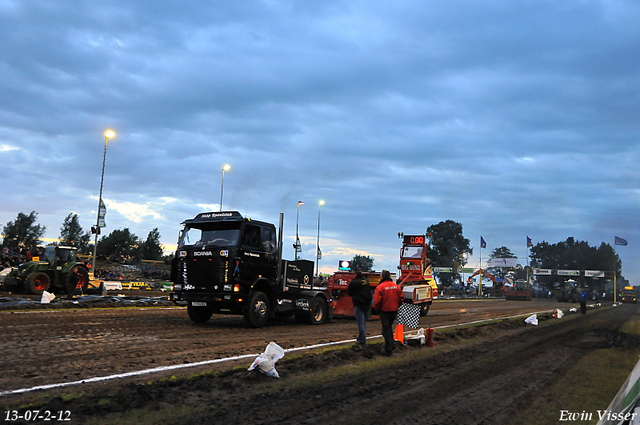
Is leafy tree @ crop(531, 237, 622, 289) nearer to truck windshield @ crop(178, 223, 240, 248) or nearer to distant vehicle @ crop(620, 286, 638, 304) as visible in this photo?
distant vehicle @ crop(620, 286, 638, 304)

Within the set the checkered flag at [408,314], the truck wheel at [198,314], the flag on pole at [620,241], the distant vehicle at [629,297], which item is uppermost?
the flag on pole at [620,241]

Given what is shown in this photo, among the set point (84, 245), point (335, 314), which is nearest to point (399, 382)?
point (335, 314)

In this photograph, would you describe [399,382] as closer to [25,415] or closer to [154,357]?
[154,357]

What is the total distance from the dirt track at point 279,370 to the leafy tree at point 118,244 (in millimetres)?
79350

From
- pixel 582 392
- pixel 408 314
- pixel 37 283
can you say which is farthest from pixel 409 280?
pixel 37 283

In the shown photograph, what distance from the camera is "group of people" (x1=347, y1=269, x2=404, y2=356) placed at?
10.5 m

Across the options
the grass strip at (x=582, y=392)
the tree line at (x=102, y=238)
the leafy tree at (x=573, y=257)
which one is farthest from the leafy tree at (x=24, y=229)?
the leafy tree at (x=573, y=257)

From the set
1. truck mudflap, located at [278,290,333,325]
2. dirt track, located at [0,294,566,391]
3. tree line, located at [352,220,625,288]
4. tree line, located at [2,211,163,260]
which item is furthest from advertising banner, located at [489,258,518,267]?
dirt track, located at [0,294,566,391]

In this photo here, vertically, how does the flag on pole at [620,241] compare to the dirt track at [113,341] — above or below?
above

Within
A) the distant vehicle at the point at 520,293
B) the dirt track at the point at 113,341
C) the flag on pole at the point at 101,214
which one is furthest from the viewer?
the distant vehicle at the point at 520,293

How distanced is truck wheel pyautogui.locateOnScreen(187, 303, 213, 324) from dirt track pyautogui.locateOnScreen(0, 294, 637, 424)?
509 millimetres

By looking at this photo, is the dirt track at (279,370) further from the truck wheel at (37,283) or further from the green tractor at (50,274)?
the green tractor at (50,274)

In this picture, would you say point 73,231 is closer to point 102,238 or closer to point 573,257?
point 102,238

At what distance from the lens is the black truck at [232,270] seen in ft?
43.2
